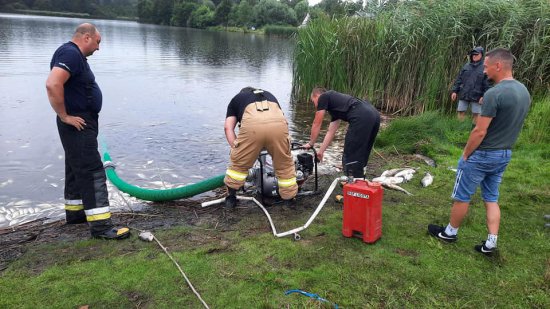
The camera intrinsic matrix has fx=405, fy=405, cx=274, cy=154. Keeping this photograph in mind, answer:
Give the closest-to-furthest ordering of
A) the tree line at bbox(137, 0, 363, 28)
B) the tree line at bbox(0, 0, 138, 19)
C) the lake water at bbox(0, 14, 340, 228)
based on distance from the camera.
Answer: the lake water at bbox(0, 14, 340, 228) → the tree line at bbox(137, 0, 363, 28) → the tree line at bbox(0, 0, 138, 19)

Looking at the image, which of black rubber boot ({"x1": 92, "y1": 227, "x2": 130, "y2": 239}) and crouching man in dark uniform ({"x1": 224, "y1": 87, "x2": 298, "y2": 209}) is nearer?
black rubber boot ({"x1": 92, "y1": 227, "x2": 130, "y2": 239})

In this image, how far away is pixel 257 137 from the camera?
4516mm

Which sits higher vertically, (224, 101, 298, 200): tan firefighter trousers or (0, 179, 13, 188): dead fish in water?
(224, 101, 298, 200): tan firefighter trousers

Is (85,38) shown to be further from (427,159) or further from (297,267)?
(427,159)

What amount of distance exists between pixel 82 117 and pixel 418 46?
8.54 metres

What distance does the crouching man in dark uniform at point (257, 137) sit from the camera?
4531mm

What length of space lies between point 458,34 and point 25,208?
938cm

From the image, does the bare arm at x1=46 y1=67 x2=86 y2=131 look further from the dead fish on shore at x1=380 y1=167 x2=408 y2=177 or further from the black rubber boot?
the dead fish on shore at x1=380 y1=167 x2=408 y2=177

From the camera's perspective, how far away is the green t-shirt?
348 centimetres

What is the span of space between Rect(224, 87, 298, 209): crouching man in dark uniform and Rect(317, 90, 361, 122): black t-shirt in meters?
0.78

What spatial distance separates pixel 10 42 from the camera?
26547mm

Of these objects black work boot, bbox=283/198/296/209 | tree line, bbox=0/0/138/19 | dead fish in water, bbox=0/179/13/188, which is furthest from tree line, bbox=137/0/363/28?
black work boot, bbox=283/198/296/209

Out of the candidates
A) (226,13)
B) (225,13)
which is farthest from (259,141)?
(226,13)

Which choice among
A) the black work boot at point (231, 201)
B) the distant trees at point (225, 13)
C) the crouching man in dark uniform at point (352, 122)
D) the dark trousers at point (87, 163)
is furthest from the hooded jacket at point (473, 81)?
the distant trees at point (225, 13)
